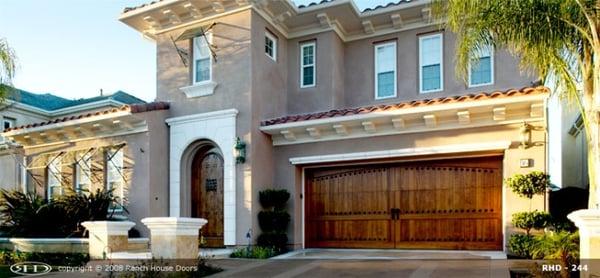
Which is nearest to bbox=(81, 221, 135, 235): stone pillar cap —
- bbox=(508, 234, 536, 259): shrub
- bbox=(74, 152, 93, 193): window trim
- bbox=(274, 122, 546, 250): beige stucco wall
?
bbox=(74, 152, 93, 193): window trim

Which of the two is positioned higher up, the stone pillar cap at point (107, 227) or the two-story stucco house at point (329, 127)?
the two-story stucco house at point (329, 127)

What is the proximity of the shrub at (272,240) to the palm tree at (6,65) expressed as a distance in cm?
708

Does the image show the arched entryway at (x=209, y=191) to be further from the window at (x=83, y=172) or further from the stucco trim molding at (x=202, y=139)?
the window at (x=83, y=172)

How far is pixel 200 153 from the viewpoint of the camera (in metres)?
13.3

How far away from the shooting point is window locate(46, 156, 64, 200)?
14.6 meters

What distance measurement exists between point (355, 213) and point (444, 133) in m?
3.07

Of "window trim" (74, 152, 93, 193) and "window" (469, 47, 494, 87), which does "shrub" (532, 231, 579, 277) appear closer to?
"window" (469, 47, 494, 87)

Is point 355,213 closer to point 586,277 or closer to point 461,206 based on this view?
point 461,206

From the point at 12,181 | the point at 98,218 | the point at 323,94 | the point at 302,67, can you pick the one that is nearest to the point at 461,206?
the point at 323,94

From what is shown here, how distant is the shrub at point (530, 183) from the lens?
9.70 m

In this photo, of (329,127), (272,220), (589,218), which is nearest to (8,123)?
(272,220)

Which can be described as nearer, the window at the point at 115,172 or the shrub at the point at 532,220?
the shrub at the point at 532,220

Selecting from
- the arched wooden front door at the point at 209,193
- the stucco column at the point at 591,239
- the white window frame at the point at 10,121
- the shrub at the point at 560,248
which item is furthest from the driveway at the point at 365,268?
the white window frame at the point at 10,121

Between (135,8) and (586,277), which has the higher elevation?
(135,8)
